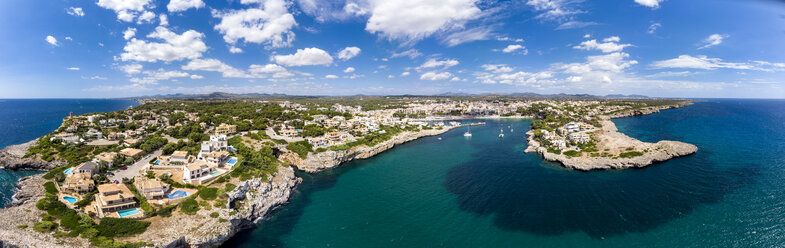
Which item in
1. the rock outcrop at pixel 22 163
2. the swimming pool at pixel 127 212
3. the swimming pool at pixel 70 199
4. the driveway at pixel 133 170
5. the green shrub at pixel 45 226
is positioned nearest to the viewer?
the green shrub at pixel 45 226

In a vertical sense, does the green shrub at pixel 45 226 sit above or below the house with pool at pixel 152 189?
below

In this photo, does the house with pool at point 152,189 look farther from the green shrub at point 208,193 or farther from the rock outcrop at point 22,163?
the rock outcrop at point 22,163

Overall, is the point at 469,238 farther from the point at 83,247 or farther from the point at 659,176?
the point at 659,176

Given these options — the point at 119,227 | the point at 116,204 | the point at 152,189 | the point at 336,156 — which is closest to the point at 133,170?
the point at 152,189

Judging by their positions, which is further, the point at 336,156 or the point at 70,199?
the point at 336,156

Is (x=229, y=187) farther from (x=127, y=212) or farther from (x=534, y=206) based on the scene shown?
(x=534, y=206)

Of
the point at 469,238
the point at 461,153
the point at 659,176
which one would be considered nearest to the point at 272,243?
the point at 469,238

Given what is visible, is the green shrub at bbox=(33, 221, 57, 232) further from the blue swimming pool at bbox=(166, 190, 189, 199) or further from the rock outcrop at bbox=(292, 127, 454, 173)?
the rock outcrop at bbox=(292, 127, 454, 173)

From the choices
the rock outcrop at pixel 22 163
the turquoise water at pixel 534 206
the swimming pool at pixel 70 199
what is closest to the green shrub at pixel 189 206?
the turquoise water at pixel 534 206
